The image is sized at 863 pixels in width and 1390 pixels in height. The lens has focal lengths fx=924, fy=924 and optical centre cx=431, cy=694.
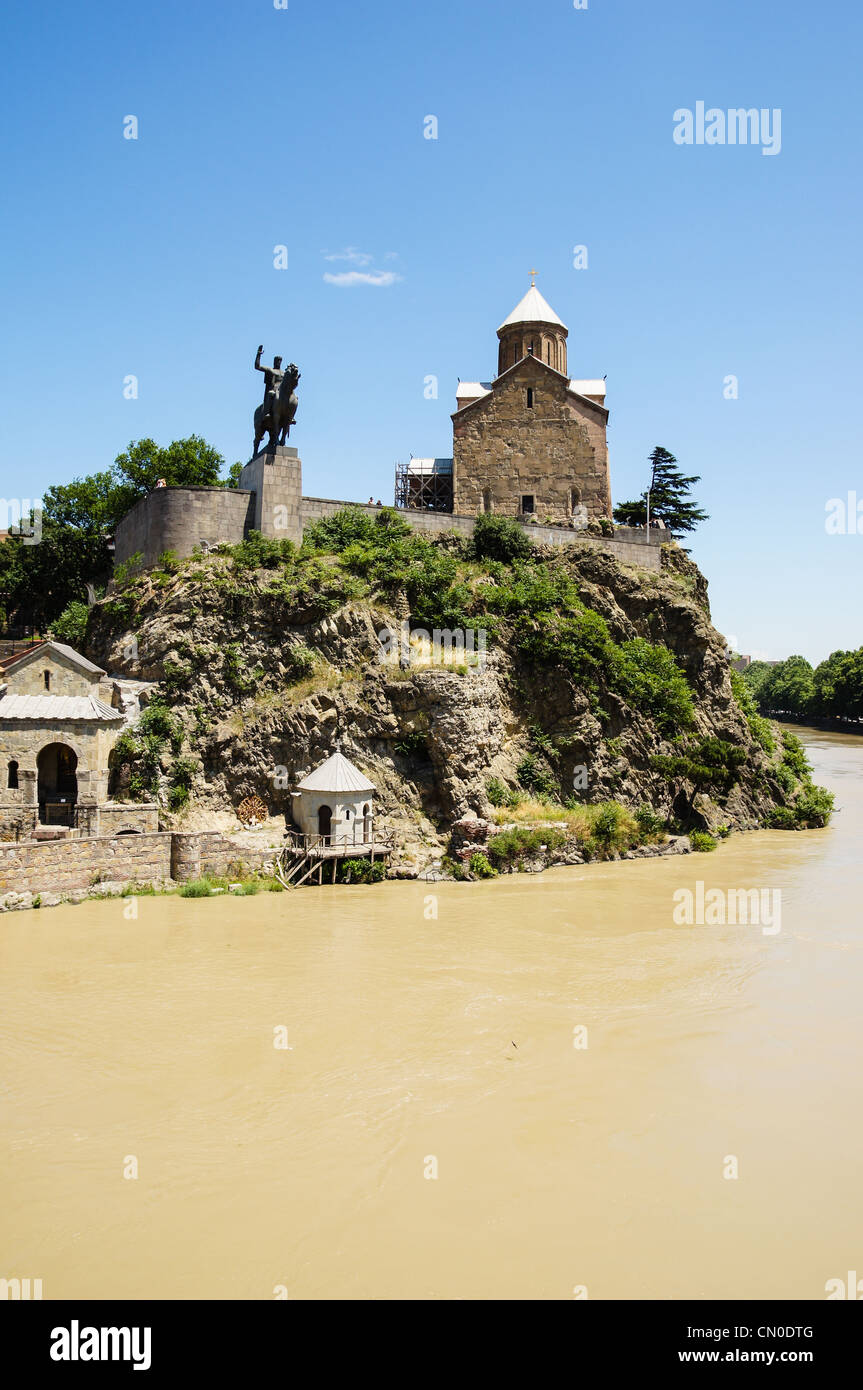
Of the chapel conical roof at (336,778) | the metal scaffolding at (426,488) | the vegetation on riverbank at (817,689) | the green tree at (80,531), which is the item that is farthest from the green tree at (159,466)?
the vegetation on riverbank at (817,689)

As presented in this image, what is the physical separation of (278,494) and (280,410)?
217cm

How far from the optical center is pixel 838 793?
120ft

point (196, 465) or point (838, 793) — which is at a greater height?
point (196, 465)

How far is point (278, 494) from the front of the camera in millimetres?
24719

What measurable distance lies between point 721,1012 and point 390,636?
13152mm

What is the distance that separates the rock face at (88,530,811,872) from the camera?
70.7 feet

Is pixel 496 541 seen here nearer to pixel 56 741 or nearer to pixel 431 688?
pixel 431 688

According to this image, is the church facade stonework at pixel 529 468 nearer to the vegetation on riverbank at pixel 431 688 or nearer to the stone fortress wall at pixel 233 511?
the stone fortress wall at pixel 233 511

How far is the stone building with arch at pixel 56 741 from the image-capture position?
62.7 ft

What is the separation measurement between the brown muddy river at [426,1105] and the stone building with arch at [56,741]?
8.50 ft
